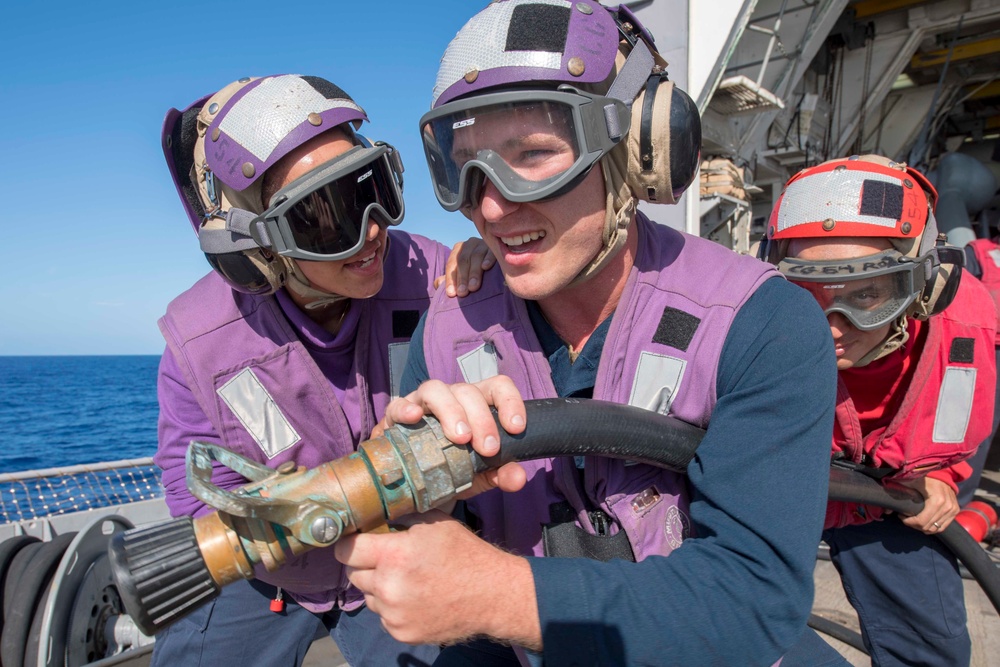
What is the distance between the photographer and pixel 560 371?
69.2 inches

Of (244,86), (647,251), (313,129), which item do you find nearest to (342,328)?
(313,129)

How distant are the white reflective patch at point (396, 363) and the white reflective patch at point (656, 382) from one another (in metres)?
1.11

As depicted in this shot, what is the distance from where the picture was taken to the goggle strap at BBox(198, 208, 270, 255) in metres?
2.08

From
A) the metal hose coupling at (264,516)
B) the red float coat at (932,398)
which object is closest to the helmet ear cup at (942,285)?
the red float coat at (932,398)

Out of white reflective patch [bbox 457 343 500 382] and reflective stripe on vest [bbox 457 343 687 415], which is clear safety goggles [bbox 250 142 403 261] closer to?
white reflective patch [bbox 457 343 500 382]

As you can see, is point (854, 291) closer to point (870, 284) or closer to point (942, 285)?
point (870, 284)

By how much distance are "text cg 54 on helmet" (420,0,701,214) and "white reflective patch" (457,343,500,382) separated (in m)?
0.40

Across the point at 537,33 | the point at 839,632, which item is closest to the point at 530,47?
the point at 537,33

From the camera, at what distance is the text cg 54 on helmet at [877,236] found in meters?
2.33

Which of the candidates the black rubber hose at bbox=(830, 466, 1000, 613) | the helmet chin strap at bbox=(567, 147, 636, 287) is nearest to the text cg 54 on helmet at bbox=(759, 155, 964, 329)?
the black rubber hose at bbox=(830, 466, 1000, 613)

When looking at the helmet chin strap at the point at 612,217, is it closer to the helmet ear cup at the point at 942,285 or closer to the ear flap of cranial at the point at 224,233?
the ear flap of cranial at the point at 224,233

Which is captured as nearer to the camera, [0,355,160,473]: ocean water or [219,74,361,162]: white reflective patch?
[219,74,361,162]: white reflective patch

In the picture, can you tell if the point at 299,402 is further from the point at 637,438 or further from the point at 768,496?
the point at 768,496

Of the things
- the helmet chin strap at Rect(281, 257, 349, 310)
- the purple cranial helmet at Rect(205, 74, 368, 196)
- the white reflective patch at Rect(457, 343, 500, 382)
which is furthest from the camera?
the helmet chin strap at Rect(281, 257, 349, 310)
